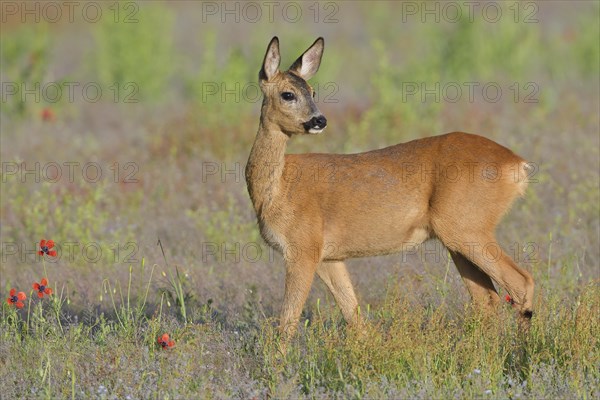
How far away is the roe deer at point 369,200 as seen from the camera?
23.0 feet

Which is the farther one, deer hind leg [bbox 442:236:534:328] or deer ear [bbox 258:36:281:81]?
deer ear [bbox 258:36:281:81]

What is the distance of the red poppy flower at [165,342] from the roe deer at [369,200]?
998mm

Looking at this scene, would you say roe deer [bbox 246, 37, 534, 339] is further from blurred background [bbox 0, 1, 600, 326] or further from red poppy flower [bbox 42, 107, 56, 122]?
red poppy flower [bbox 42, 107, 56, 122]

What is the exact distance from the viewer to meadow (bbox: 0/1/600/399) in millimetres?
5926

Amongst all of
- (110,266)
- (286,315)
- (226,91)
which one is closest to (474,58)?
(226,91)

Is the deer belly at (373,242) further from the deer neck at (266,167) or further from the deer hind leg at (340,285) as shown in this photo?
the deer neck at (266,167)

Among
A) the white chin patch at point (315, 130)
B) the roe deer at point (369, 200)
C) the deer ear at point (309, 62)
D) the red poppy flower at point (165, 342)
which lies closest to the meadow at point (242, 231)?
the red poppy flower at point (165, 342)

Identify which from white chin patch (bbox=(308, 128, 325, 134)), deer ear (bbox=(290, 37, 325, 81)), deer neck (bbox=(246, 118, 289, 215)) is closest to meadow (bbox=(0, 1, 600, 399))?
deer neck (bbox=(246, 118, 289, 215))

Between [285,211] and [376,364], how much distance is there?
1643 mm

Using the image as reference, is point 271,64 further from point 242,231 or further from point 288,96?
point 242,231

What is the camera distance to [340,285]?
742cm

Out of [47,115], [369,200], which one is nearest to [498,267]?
[369,200]

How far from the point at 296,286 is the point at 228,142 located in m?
6.04

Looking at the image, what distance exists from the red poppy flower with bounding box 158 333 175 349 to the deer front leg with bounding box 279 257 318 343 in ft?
3.24
